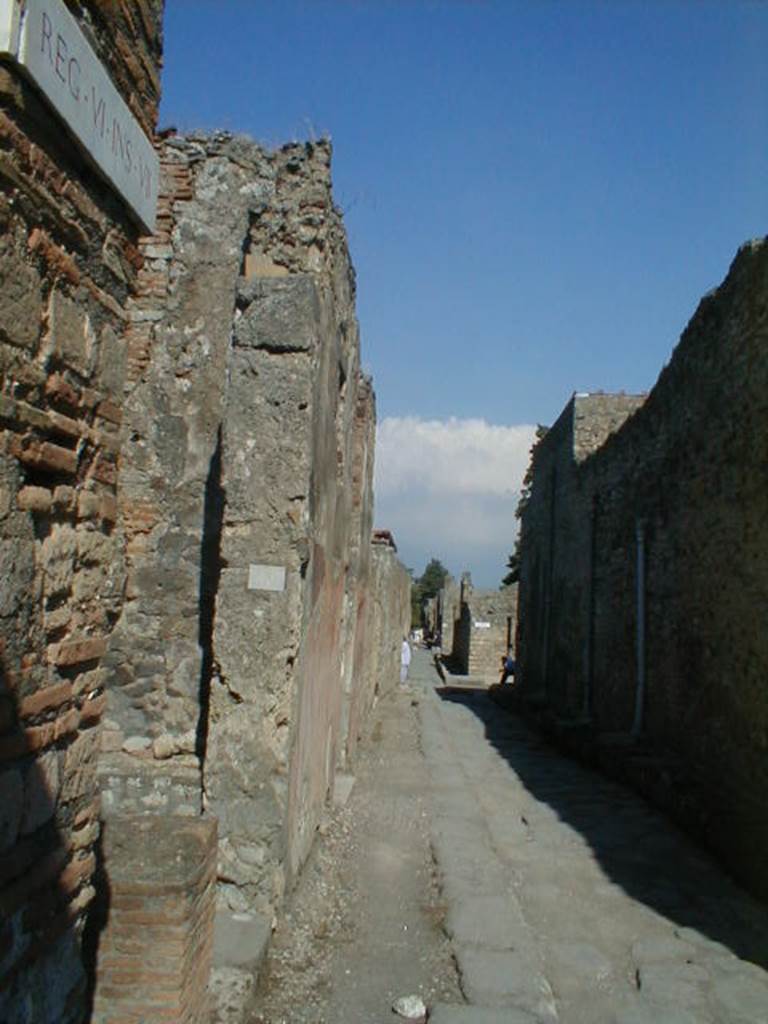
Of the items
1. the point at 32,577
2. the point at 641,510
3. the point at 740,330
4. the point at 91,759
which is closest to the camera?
the point at 32,577

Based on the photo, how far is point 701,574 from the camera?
7.89 meters

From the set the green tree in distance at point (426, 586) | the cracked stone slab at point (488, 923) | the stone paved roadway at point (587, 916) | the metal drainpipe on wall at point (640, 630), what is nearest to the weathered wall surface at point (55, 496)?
the stone paved roadway at point (587, 916)

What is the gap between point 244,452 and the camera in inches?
177

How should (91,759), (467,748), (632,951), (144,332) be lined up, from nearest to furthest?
(91,759) < (632,951) < (144,332) < (467,748)

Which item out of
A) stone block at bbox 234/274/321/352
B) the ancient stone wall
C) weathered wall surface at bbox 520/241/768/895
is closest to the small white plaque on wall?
stone block at bbox 234/274/321/352

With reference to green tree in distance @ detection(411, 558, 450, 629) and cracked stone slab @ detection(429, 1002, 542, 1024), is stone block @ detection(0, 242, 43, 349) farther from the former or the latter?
green tree in distance @ detection(411, 558, 450, 629)

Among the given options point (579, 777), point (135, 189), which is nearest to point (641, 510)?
point (579, 777)

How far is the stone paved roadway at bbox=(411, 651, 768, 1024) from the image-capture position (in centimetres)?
391

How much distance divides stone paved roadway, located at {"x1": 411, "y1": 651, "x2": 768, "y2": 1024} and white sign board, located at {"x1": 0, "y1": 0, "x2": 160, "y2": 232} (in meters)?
3.31

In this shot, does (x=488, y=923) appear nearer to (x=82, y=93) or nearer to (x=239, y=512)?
(x=239, y=512)

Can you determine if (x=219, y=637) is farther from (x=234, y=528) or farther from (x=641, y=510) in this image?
(x=641, y=510)

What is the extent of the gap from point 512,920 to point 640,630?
5.91 meters

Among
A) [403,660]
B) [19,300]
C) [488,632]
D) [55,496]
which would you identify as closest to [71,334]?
[19,300]

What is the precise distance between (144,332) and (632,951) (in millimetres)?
4902
